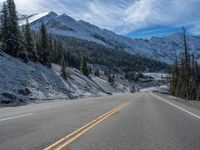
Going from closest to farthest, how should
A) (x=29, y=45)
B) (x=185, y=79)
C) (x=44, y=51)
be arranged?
1. (x=185, y=79)
2. (x=29, y=45)
3. (x=44, y=51)

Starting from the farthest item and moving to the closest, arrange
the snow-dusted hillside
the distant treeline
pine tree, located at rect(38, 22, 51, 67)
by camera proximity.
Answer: pine tree, located at rect(38, 22, 51, 67) < the distant treeline < the snow-dusted hillside

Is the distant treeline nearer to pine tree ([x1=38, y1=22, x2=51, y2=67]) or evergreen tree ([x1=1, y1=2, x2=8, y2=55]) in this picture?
pine tree ([x1=38, y1=22, x2=51, y2=67])

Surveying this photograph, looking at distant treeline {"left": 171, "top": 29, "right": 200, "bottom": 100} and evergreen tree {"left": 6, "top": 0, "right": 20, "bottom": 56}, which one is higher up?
evergreen tree {"left": 6, "top": 0, "right": 20, "bottom": 56}

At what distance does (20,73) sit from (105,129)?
→ 43032 millimetres

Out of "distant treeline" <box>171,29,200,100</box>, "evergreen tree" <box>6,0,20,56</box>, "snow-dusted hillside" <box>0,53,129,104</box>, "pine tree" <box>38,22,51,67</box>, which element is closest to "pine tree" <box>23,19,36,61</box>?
"pine tree" <box>38,22,51,67</box>

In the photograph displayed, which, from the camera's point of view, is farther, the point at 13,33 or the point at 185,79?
the point at 185,79

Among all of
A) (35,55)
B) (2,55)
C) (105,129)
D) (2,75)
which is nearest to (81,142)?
(105,129)

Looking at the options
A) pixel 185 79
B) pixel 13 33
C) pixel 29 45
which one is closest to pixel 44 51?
pixel 29 45

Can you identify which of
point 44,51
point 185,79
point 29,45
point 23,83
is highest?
point 29,45

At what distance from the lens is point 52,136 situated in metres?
8.98

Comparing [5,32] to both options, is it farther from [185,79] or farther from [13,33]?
[185,79]

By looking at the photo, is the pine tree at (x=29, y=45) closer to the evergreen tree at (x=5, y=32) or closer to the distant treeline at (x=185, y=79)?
the evergreen tree at (x=5, y=32)

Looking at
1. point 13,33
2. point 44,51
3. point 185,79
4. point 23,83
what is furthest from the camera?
point 44,51

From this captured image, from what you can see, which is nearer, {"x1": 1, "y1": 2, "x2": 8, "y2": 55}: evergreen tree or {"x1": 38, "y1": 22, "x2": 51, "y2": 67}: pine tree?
{"x1": 1, "y1": 2, "x2": 8, "y2": 55}: evergreen tree
